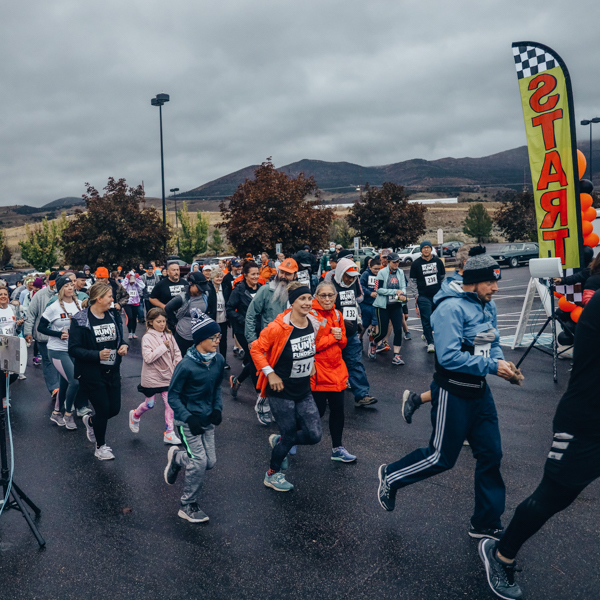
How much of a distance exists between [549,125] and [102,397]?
7.19m

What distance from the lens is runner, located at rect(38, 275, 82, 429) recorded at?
22.0 feet

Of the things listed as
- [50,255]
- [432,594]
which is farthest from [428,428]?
[50,255]

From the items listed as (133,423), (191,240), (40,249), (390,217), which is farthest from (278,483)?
(191,240)

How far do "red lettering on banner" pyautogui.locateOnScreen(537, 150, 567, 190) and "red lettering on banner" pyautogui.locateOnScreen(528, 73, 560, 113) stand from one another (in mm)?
695

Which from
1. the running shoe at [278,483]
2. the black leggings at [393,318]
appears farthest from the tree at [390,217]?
the running shoe at [278,483]

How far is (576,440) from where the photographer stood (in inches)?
116

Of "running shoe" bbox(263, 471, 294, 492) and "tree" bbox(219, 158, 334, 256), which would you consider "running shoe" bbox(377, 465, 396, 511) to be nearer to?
"running shoe" bbox(263, 471, 294, 492)

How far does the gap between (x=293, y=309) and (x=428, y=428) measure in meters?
2.55

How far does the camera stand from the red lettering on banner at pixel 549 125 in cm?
816

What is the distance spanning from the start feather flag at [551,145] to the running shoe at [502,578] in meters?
6.16

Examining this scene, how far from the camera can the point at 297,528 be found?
4227mm

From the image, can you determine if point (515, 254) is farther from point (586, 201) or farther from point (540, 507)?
point (540, 507)

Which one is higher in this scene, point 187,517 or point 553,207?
point 553,207

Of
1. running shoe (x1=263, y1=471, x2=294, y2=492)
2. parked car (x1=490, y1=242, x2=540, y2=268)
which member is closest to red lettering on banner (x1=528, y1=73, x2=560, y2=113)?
running shoe (x1=263, y1=471, x2=294, y2=492)
